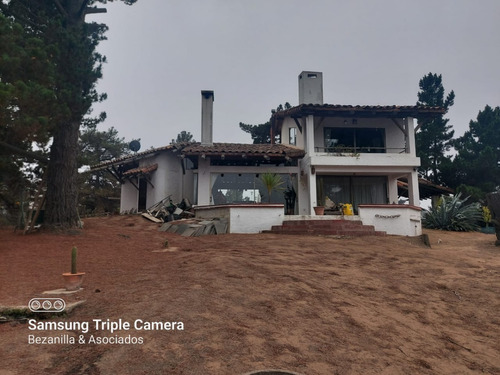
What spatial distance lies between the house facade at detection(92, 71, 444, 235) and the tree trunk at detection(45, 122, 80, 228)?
218 inches

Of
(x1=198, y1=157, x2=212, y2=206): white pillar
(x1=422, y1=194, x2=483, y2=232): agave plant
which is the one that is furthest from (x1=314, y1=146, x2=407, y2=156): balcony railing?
(x1=198, y1=157, x2=212, y2=206): white pillar

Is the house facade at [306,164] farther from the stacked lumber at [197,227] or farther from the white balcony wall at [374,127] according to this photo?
the stacked lumber at [197,227]

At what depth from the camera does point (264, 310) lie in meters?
4.31

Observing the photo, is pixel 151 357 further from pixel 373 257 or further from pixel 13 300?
pixel 373 257

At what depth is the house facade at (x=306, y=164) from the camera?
16172 millimetres

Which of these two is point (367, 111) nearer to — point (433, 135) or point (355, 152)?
point (355, 152)

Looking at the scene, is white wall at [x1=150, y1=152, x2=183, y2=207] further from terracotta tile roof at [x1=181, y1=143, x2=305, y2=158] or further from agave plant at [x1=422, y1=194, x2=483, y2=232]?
agave plant at [x1=422, y1=194, x2=483, y2=232]

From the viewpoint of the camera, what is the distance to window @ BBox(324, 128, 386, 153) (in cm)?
1797

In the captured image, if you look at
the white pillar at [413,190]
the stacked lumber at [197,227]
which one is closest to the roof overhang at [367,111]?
the white pillar at [413,190]

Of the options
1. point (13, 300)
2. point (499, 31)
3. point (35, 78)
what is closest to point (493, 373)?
point (13, 300)

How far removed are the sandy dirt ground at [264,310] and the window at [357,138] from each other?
33.3ft

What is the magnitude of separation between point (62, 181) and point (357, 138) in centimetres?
1455

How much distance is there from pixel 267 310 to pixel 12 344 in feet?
9.30

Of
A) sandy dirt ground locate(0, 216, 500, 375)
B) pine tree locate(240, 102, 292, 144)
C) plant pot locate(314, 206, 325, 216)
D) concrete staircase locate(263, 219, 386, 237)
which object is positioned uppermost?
pine tree locate(240, 102, 292, 144)
